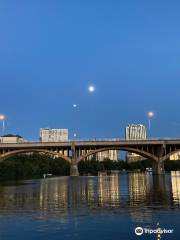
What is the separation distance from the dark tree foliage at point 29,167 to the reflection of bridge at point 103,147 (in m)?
7.79

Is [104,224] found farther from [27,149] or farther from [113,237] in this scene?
[27,149]

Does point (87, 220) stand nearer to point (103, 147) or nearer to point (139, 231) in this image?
point (139, 231)

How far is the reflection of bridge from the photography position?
427 ft

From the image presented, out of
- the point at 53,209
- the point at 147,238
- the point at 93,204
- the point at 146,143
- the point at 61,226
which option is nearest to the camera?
the point at 147,238

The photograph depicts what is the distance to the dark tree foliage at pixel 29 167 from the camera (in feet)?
451

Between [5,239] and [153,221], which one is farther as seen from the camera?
[153,221]

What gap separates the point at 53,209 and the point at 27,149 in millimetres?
95225

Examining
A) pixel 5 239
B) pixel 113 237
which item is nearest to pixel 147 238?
pixel 113 237

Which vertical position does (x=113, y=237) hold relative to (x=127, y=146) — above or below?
below

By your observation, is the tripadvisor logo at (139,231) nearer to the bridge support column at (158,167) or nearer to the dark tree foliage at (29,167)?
the bridge support column at (158,167)

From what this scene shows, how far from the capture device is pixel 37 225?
28406 mm

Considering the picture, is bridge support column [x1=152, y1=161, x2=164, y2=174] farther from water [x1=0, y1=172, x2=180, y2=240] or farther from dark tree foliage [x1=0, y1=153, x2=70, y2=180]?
water [x1=0, y1=172, x2=180, y2=240]

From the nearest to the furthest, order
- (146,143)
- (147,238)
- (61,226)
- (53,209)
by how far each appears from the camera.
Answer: (147,238), (61,226), (53,209), (146,143)

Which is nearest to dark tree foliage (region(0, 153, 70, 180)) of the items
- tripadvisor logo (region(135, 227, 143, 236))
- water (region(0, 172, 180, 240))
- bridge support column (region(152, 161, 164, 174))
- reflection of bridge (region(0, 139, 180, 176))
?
reflection of bridge (region(0, 139, 180, 176))
